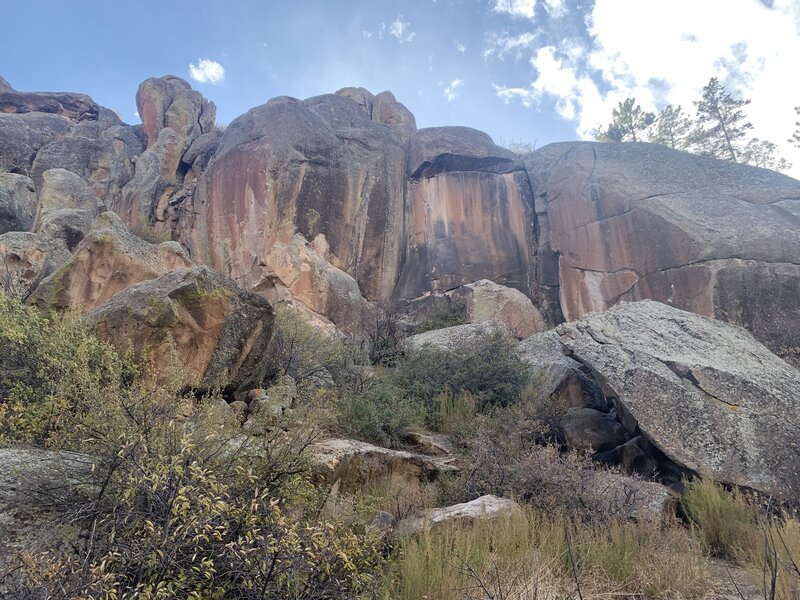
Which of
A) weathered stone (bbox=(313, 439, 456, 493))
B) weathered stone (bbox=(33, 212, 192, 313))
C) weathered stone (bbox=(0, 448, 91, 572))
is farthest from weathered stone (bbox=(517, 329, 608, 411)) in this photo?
weathered stone (bbox=(33, 212, 192, 313))

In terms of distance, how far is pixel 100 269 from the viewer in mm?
7297

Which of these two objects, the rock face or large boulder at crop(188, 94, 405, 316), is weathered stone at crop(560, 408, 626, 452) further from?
large boulder at crop(188, 94, 405, 316)

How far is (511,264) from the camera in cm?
1623

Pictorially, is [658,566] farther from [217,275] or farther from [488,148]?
[488,148]

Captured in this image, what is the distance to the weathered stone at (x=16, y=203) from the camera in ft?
41.1

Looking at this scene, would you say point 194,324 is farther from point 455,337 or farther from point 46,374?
point 455,337

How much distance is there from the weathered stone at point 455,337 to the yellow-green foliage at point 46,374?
6.49 meters

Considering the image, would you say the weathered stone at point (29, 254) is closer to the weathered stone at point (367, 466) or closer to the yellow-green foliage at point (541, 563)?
the weathered stone at point (367, 466)

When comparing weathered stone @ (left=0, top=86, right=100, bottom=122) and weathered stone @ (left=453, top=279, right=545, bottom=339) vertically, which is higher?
weathered stone @ (left=0, top=86, right=100, bottom=122)

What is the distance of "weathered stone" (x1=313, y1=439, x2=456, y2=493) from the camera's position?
4463 mm

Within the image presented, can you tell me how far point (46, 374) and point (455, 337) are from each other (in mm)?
7741

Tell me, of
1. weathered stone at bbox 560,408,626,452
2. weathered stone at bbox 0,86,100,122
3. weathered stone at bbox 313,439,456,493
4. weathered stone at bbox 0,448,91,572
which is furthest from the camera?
weathered stone at bbox 0,86,100,122

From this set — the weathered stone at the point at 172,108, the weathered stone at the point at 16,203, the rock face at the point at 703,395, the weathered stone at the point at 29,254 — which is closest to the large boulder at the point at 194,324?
the weathered stone at the point at 29,254

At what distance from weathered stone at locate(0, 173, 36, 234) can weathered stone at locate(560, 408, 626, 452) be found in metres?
14.1
